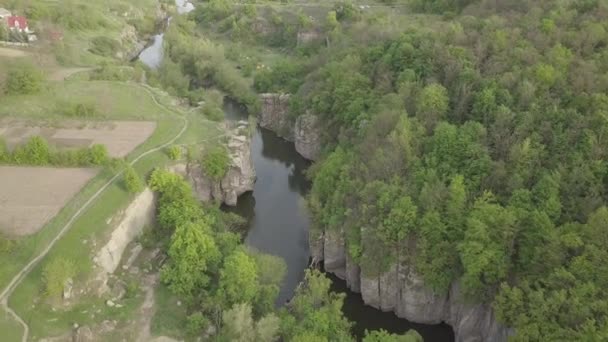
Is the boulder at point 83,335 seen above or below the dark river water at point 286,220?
above

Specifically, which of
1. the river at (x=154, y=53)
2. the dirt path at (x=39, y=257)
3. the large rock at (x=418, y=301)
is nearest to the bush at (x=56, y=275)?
the dirt path at (x=39, y=257)

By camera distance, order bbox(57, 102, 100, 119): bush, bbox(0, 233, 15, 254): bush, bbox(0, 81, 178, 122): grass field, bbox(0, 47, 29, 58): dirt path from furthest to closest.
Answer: bbox(0, 47, 29, 58): dirt path, bbox(0, 81, 178, 122): grass field, bbox(57, 102, 100, 119): bush, bbox(0, 233, 15, 254): bush

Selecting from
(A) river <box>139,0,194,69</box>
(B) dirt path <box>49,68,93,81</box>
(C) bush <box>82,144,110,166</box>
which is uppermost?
(C) bush <box>82,144,110,166</box>

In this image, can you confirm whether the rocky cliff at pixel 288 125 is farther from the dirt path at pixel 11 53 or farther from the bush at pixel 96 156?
the dirt path at pixel 11 53

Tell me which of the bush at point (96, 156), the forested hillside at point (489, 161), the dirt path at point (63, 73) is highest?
the forested hillside at point (489, 161)

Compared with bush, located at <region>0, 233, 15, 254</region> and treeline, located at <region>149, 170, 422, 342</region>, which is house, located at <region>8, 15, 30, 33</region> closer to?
bush, located at <region>0, 233, 15, 254</region>

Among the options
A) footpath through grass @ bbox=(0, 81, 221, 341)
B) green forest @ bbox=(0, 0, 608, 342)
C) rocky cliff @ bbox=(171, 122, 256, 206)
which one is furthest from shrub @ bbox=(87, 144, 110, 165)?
rocky cliff @ bbox=(171, 122, 256, 206)

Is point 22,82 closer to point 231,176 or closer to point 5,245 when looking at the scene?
point 231,176
